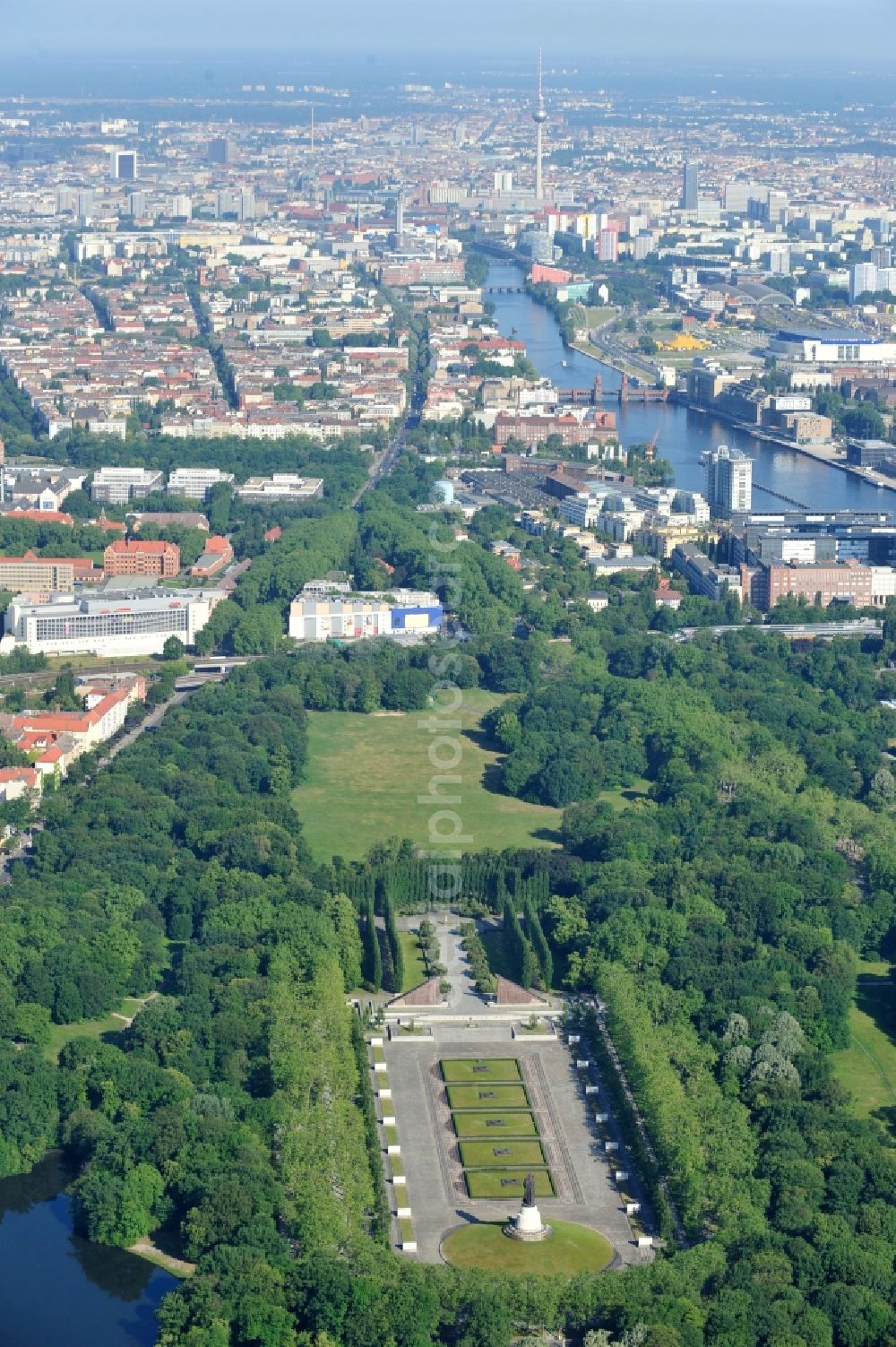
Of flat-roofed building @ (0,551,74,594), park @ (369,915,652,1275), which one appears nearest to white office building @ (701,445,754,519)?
flat-roofed building @ (0,551,74,594)

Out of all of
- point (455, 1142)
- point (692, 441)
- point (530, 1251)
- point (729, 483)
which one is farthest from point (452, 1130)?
point (692, 441)

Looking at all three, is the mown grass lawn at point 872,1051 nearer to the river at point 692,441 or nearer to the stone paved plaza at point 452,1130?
the stone paved plaza at point 452,1130

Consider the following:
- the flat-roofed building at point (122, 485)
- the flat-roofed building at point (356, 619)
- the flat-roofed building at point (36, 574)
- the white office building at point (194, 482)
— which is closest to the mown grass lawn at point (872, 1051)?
the flat-roofed building at point (356, 619)

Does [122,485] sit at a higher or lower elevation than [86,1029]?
lower

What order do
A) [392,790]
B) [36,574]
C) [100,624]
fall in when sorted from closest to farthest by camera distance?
[392,790] → [100,624] → [36,574]

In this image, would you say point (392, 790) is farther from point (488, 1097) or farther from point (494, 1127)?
point (494, 1127)

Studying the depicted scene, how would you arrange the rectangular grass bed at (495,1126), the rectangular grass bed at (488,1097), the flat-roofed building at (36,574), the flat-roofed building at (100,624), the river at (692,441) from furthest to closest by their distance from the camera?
the river at (692,441)
the flat-roofed building at (36,574)
the flat-roofed building at (100,624)
the rectangular grass bed at (488,1097)
the rectangular grass bed at (495,1126)

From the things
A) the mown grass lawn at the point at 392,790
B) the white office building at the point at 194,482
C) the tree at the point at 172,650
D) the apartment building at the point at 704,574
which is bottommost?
the white office building at the point at 194,482
